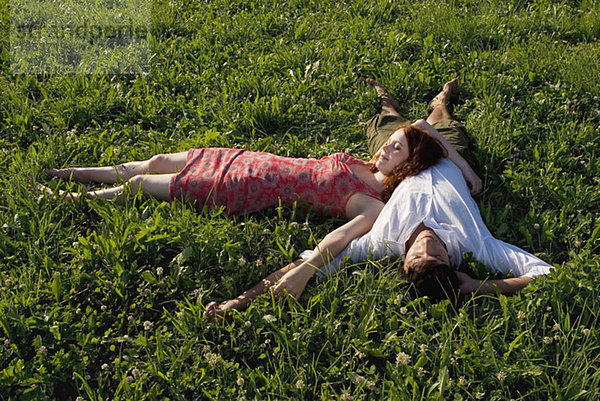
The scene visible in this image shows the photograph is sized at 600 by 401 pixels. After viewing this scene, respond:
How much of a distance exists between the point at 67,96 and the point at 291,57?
7.87 ft

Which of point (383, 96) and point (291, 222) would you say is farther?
point (383, 96)

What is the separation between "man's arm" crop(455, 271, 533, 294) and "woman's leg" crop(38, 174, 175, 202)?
2355 millimetres

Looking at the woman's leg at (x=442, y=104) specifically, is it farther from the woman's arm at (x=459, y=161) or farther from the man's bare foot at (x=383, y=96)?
the woman's arm at (x=459, y=161)

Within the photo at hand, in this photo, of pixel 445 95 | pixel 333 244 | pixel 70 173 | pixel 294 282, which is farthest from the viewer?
pixel 445 95

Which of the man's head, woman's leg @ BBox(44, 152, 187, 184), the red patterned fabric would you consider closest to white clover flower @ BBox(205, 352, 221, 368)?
the man's head

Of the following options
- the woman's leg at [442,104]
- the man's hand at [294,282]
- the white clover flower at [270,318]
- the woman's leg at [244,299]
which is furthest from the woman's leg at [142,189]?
the woman's leg at [442,104]

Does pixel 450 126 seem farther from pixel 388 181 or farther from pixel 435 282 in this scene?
pixel 435 282

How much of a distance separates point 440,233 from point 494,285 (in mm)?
487

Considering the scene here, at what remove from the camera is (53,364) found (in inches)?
140

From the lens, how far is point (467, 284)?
3971 millimetres

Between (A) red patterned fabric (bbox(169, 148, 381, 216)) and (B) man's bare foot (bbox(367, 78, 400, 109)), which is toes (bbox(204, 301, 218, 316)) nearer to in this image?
(A) red patterned fabric (bbox(169, 148, 381, 216))

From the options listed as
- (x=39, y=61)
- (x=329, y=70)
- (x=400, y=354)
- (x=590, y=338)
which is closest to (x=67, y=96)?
(x=39, y=61)

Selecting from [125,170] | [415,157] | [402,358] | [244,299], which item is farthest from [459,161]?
[125,170]

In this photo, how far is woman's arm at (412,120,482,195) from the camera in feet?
16.1
